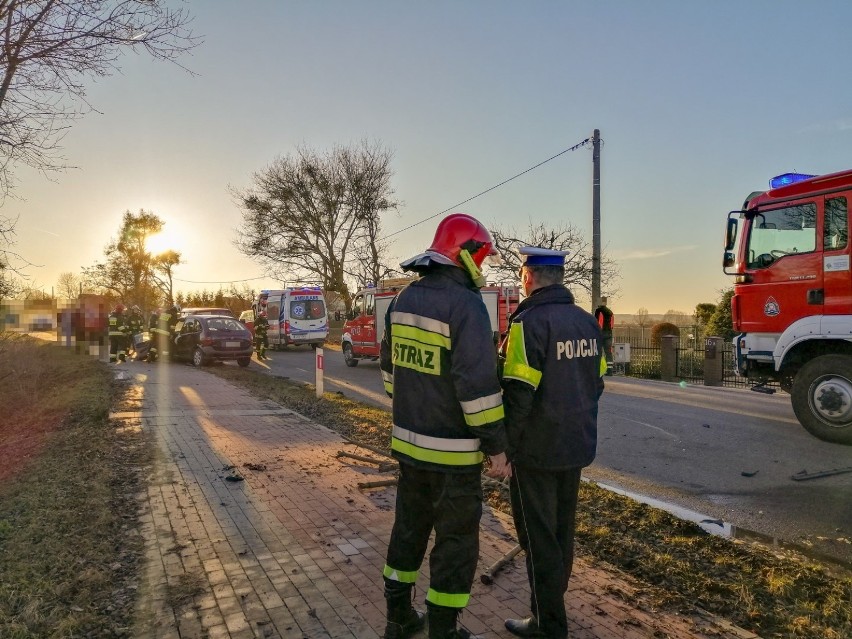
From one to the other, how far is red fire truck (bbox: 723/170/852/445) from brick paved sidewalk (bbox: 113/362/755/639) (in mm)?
5511

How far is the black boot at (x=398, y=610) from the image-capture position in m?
2.93

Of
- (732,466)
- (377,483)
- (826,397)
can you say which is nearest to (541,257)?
(377,483)

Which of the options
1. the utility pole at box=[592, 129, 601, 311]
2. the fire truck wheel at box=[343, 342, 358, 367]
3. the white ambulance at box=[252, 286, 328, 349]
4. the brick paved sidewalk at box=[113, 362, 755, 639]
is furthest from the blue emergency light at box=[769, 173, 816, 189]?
the white ambulance at box=[252, 286, 328, 349]

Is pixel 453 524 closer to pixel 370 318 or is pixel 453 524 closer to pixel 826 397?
pixel 826 397

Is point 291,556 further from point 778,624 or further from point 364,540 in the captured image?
point 778,624

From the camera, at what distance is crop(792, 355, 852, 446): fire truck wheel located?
7.62m

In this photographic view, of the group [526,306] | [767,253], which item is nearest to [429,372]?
[526,306]

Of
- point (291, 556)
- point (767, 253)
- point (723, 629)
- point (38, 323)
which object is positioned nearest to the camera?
point (723, 629)

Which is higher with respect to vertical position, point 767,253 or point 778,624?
point 767,253

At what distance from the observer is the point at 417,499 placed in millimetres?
2941

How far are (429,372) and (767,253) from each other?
24.9 ft

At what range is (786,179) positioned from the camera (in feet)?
28.2

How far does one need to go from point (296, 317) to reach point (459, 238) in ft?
76.0

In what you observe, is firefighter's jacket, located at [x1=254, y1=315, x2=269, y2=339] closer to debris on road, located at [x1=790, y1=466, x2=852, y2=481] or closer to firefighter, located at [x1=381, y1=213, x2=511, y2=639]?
debris on road, located at [x1=790, y1=466, x2=852, y2=481]
